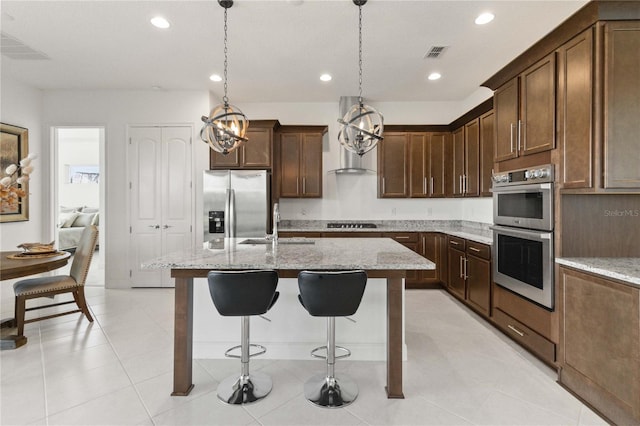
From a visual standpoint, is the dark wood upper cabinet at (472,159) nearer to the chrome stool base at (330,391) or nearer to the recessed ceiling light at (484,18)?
the recessed ceiling light at (484,18)

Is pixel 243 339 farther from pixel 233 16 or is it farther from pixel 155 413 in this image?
pixel 233 16

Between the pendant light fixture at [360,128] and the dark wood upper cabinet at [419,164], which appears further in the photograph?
the dark wood upper cabinet at [419,164]

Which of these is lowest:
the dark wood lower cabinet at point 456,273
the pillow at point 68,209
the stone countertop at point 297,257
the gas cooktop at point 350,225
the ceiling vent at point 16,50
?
the dark wood lower cabinet at point 456,273

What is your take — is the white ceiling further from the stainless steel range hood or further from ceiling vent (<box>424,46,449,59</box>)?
the stainless steel range hood

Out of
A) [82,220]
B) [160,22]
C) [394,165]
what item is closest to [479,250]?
[394,165]

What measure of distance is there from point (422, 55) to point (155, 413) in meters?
4.00

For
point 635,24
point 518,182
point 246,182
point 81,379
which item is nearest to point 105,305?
point 81,379

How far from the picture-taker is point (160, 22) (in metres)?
2.85

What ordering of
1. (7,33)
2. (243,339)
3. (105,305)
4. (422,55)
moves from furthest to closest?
(105,305)
(422,55)
(7,33)
(243,339)

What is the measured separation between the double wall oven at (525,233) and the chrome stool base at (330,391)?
1.61 m

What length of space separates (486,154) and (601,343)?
2547mm

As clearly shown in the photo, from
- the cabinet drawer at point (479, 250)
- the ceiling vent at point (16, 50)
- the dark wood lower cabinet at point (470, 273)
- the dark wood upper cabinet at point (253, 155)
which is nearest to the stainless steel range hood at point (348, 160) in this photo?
the dark wood upper cabinet at point (253, 155)

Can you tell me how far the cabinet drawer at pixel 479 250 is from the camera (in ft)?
10.7

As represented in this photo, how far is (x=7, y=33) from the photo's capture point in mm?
3059
